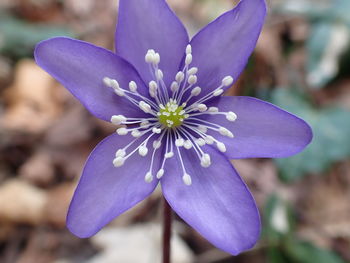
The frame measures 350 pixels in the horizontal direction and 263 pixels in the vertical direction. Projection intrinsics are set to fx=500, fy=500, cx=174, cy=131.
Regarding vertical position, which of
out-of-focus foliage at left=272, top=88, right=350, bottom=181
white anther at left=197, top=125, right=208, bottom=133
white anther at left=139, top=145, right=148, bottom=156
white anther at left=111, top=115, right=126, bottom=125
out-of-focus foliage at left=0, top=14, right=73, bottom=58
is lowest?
white anther at left=139, top=145, right=148, bottom=156

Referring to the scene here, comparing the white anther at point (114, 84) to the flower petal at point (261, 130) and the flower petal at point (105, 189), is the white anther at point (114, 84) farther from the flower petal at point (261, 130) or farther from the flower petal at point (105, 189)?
the flower petal at point (261, 130)

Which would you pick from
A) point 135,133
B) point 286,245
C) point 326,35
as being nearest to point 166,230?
point 135,133

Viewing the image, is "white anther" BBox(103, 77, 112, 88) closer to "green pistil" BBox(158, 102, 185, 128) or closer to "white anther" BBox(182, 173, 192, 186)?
"green pistil" BBox(158, 102, 185, 128)

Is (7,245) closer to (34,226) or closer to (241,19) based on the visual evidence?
(34,226)

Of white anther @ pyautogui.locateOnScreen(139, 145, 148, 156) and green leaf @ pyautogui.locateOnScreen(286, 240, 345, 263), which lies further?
green leaf @ pyautogui.locateOnScreen(286, 240, 345, 263)

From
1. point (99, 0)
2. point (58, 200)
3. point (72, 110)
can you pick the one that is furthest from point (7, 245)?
point (99, 0)

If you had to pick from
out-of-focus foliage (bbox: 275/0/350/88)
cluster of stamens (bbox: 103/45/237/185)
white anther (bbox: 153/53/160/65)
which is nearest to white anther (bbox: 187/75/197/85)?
cluster of stamens (bbox: 103/45/237/185)

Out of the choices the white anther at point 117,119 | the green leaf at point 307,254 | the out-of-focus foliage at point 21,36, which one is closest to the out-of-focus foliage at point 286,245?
the green leaf at point 307,254

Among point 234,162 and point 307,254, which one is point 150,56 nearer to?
point 307,254
